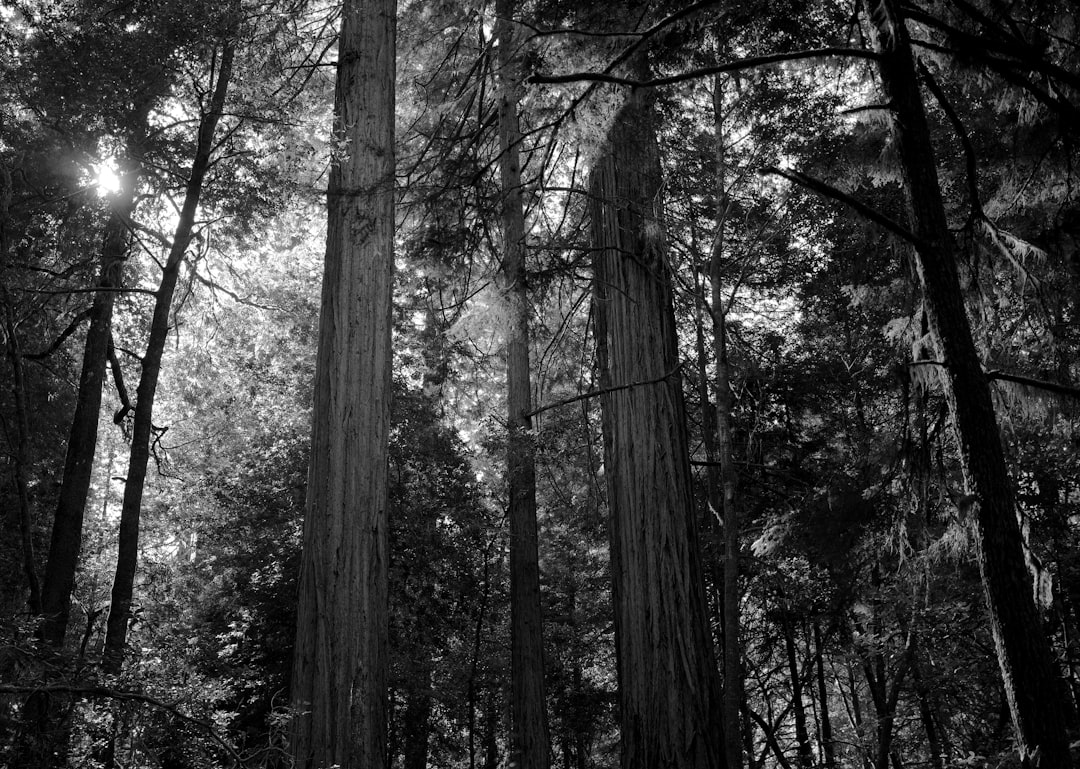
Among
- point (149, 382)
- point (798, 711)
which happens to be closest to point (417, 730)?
point (798, 711)

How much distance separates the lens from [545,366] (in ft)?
41.9

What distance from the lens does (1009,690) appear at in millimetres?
3307

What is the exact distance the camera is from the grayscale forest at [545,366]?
441 cm

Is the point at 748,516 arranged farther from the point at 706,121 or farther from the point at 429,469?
the point at 706,121

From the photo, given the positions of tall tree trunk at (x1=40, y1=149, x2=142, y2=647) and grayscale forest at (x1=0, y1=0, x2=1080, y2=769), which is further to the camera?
tall tree trunk at (x1=40, y1=149, x2=142, y2=647)

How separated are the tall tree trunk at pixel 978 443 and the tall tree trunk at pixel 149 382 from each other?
728 centimetres

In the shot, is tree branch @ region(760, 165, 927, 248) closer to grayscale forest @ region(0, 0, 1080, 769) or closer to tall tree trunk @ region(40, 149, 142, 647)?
grayscale forest @ region(0, 0, 1080, 769)

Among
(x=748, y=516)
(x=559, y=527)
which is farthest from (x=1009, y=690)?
(x=559, y=527)

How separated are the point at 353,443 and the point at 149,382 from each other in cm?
665

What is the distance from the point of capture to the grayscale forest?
4410 mm

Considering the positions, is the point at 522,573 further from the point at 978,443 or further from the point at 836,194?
the point at 836,194

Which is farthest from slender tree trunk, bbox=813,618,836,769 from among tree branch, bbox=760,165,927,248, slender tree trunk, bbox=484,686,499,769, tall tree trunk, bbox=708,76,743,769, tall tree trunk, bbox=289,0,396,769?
tree branch, bbox=760,165,927,248

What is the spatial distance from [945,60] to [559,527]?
15563 millimetres

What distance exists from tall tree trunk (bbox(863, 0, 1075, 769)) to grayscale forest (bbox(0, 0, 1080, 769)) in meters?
0.02
